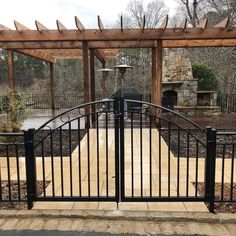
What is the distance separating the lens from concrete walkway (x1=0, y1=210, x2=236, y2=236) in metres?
2.55

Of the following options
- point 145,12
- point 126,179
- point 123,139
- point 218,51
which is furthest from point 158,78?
point 145,12

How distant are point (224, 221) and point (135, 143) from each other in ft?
11.5

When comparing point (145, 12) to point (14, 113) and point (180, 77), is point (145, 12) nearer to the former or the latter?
point (180, 77)

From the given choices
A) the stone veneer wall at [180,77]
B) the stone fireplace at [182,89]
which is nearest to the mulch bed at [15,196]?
the stone fireplace at [182,89]

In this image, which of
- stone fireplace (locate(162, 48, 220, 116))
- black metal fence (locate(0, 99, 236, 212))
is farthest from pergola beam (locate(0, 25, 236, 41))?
stone fireplace (locate(162, 48, 220, 116))

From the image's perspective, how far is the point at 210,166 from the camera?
9.35ft

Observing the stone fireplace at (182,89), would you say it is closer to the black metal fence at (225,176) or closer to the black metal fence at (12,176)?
the black metal fence at (225,176)

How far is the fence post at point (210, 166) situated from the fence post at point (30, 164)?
1752 millimetres

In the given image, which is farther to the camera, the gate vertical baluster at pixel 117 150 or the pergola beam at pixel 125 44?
the pergola beam at pixel 125 44

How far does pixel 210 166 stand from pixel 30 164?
5.94 ft

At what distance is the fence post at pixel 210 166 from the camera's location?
281cm

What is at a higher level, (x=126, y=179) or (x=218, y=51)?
(x=218, y=51)

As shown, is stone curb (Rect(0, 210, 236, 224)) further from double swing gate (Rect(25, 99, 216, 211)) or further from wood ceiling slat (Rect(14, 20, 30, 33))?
wood ceiling slat (Rect(14, 20, 30, 33))

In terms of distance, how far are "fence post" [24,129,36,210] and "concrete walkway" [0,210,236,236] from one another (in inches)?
6.8
